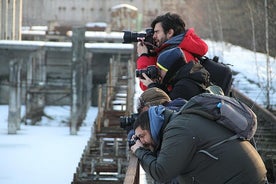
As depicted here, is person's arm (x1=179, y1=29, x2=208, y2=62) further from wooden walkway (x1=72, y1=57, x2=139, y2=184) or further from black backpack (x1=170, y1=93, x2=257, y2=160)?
wooden walkway (x1=72, y1=57, x2=139, y2=184)

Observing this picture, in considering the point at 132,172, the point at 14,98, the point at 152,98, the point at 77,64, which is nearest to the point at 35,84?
the point at 77,64

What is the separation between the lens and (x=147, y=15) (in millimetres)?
67688

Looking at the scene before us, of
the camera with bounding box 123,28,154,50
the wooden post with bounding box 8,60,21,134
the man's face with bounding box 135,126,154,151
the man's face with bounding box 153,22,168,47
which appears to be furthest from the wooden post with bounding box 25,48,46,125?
the man's face with bounding box 135,126,154,151

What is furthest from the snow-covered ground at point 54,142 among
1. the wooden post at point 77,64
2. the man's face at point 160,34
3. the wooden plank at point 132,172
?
the man's face at point 160,34

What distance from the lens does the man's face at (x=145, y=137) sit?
14.1 feet

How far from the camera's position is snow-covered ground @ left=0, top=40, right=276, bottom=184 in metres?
22.7

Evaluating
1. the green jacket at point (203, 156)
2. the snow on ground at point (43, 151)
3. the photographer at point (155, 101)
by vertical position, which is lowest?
the snow on ground at point (43, 151)

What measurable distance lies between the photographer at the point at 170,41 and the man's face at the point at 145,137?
50.1 inches

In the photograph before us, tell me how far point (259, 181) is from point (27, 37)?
164 feet

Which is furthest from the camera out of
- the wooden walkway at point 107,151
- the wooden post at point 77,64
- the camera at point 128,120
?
the wooden post at point 77,64

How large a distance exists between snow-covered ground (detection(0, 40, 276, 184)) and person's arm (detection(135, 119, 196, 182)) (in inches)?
595

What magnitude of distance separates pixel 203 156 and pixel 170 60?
128cm

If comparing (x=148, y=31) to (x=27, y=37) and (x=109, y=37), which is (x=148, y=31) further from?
(x=27, y=37)

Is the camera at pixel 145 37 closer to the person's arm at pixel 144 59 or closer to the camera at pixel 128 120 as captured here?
the person's arm at pixel 144 59
